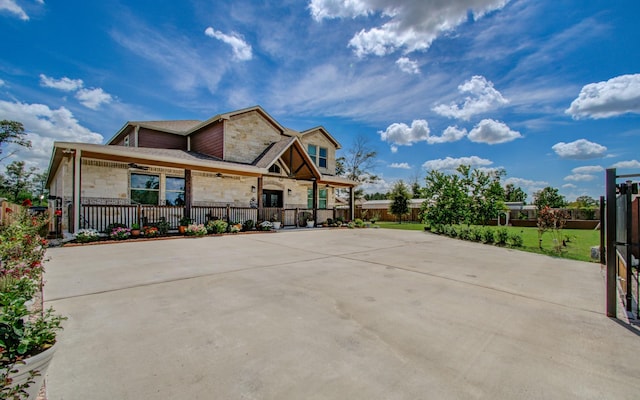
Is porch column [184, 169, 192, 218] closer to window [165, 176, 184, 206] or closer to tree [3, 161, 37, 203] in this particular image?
window [165, 176, 184, 206]

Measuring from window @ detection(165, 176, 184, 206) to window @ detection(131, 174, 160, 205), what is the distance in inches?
17.2

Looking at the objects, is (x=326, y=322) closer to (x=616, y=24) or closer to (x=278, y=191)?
(x=616, y=24)

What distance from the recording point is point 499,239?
1146cm

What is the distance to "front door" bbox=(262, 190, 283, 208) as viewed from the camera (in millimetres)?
17469

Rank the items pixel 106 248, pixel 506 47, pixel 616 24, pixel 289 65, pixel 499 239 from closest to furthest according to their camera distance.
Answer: pixel 616 24 < pixel 106 248 < pixel 506 47 < pixel 499 239 < pixel 289 65

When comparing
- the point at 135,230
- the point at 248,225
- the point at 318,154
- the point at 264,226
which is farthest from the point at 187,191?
the point at 318,154

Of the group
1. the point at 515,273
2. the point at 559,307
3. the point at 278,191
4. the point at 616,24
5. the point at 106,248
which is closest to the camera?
the point at 559,307

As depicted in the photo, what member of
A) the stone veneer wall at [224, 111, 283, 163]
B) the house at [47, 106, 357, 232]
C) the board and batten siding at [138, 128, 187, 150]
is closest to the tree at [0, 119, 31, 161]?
the house at [47, 106, 357, 232]

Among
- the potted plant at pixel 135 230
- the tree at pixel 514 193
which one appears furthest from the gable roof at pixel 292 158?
the tree at pixel 514 193

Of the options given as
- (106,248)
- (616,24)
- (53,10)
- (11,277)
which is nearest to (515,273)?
(616,24)

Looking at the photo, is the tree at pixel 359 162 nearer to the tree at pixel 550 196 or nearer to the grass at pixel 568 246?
the grass at pixel 568 246

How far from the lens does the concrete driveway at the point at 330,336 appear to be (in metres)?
2.12

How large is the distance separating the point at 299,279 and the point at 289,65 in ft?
38.6

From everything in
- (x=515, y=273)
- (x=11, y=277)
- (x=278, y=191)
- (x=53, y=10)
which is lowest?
(x=515, y=273)
